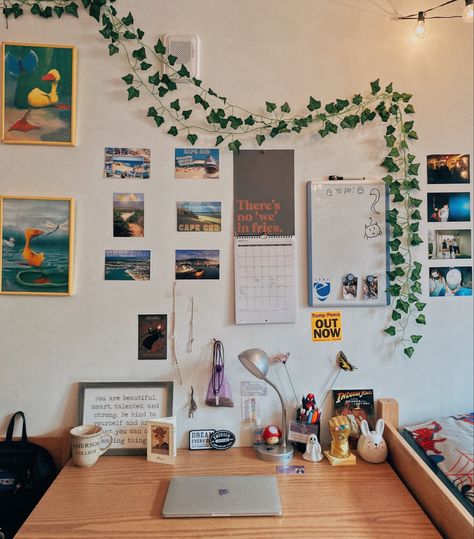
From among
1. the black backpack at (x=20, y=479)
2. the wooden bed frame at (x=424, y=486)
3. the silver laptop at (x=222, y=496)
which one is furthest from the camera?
the black backpack at (x=20, y=479)

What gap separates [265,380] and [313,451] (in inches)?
11.9

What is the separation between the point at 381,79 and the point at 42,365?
5.38 feet

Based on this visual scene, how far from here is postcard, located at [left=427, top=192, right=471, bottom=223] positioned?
1.64 meters

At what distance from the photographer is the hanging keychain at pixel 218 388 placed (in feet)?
5.16

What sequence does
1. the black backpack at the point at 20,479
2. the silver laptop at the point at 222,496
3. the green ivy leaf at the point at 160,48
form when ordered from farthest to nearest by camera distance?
the green ivy leaf at the point at 160,48
the black backpack at the point at 20,479
the silver laptop at the point at 222,496

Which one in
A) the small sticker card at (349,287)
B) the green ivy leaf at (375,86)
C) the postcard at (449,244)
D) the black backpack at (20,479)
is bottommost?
the black backpack at (20,479)

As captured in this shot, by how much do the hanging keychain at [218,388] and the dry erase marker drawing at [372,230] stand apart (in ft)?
2.34

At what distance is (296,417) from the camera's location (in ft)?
5.25

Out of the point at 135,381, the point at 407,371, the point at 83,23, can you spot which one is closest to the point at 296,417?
the point at 407,371

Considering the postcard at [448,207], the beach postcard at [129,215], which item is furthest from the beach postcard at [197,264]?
the postcard at [448,207]

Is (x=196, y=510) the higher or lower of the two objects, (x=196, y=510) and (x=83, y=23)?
the lower

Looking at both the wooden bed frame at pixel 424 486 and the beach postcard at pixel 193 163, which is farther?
the beach postcard at pixel 193 163

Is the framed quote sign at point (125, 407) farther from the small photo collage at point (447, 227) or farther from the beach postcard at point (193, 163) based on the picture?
the small photo collage at point (447, 227)

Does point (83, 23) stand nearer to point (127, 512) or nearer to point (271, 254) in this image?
point (271, 254)
